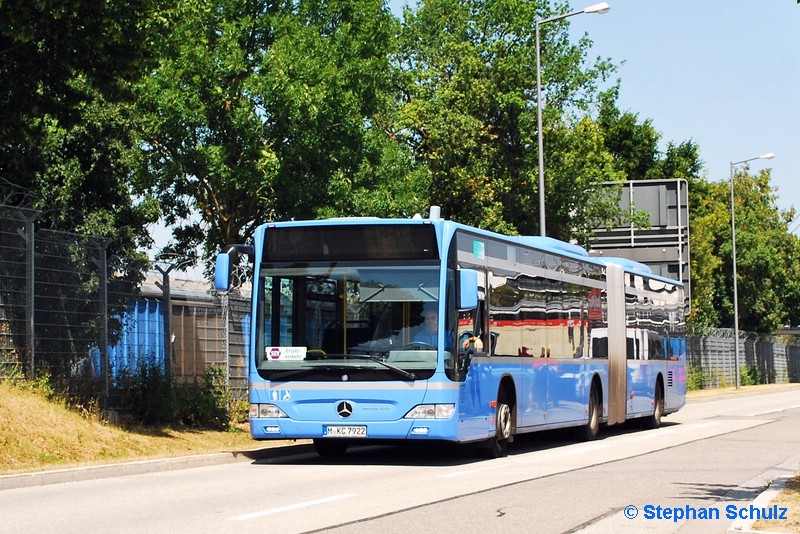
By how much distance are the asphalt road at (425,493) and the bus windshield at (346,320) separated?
1.33m

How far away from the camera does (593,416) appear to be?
2439 cm

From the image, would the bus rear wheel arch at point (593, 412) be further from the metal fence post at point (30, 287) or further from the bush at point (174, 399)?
the metal fence post at point (30, 287)

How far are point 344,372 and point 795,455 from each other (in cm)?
722

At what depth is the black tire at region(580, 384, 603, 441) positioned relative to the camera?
952 inches

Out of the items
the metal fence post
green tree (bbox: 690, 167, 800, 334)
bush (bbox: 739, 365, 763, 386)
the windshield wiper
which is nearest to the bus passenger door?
the windshield wiper

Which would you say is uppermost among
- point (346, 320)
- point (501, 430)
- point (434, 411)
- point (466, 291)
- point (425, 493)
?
point (466, 291)

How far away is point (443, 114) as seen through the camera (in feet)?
141

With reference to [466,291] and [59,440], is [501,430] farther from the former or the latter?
[59,440]

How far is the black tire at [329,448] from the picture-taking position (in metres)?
Result: 19.4

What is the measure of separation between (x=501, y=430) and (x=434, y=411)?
2606mm

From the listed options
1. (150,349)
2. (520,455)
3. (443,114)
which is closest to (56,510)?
(520,455)

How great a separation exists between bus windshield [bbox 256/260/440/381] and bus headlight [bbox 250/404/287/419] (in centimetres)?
39

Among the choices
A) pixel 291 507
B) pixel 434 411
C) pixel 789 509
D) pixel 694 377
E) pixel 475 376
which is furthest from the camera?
pixel 694 377

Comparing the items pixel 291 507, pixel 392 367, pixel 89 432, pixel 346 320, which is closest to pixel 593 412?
pixel 392 367
